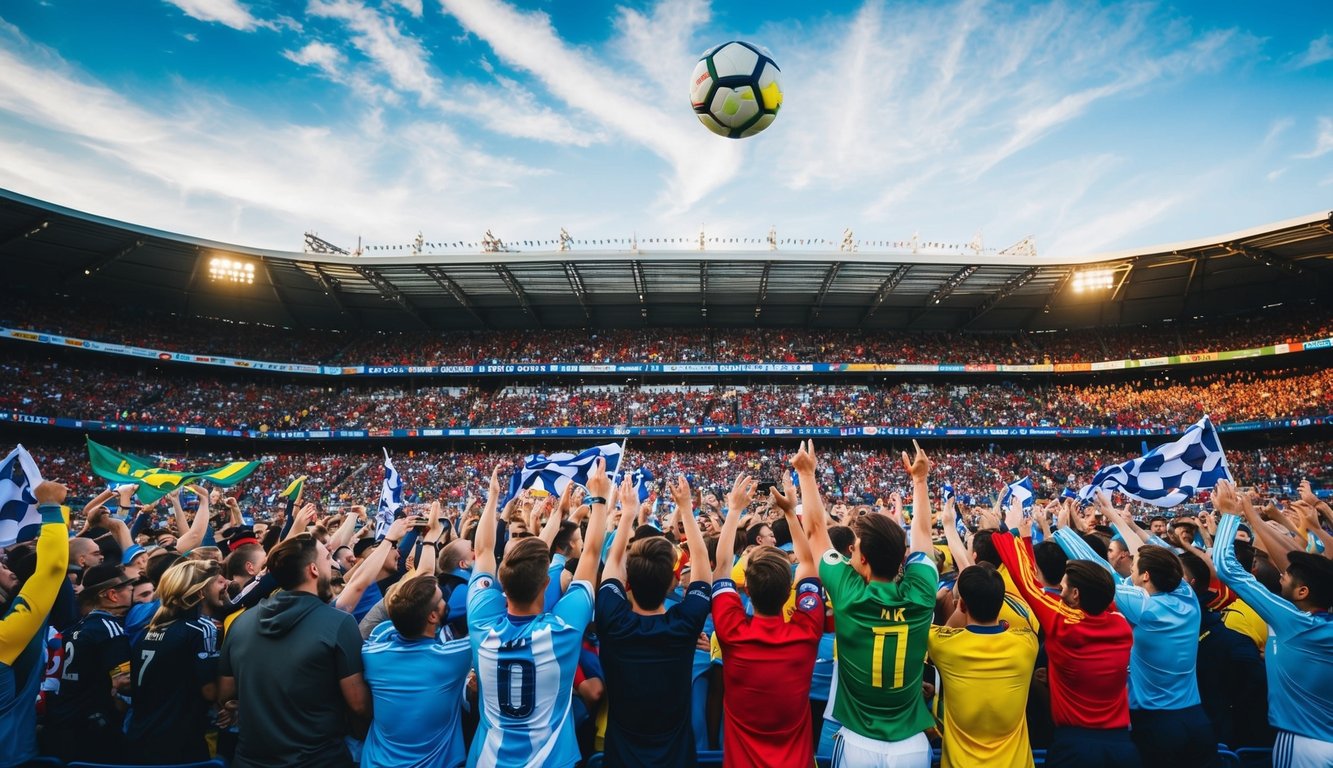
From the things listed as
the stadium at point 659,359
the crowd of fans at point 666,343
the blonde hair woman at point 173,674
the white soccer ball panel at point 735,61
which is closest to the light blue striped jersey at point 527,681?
the blonde hair woman at point 173,674

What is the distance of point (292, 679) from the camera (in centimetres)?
308

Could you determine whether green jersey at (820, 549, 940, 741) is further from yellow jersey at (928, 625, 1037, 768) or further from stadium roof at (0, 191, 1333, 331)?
stadium roof at (0, 191, 1333, 331)

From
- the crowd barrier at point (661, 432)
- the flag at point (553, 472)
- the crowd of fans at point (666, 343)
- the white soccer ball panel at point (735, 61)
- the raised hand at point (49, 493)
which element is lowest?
the raised hand at point (49, 493)

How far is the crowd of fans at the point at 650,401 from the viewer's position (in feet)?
107

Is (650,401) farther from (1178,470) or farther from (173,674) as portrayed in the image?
(173,674)

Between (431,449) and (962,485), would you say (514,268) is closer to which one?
(431,449)

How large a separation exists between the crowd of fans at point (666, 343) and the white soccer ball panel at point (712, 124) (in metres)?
26.5

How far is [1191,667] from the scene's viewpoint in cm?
384

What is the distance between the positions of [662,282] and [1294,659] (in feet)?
102

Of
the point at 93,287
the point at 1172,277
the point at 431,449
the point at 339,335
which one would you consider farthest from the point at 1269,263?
the point at 93,287

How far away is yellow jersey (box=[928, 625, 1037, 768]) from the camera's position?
327cm

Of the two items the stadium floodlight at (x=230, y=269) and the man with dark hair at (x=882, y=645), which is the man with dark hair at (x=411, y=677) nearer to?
the man with dark hair at (x=882, y=645)

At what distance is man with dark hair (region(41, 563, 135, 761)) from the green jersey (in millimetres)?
4186

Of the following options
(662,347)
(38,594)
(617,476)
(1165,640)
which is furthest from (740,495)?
(662,347)
